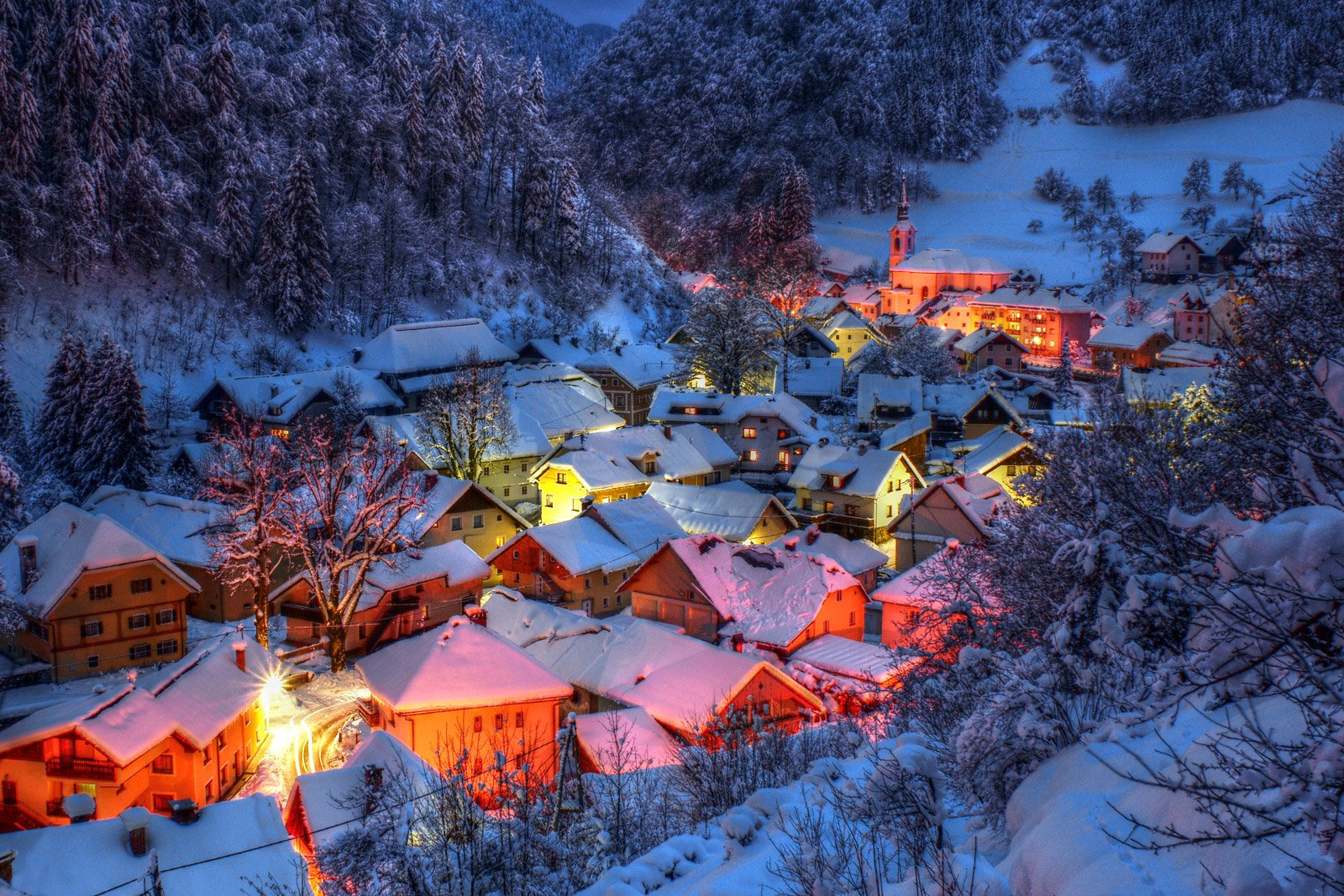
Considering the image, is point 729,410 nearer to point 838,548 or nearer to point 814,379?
point 814,379

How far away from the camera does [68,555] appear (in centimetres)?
2705

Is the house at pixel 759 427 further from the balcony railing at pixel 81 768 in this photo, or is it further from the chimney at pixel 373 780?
the chimney at pixel 373 780

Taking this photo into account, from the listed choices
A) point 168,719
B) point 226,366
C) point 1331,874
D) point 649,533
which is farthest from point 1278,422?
point 226,366

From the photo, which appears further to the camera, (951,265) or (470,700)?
(951,265)

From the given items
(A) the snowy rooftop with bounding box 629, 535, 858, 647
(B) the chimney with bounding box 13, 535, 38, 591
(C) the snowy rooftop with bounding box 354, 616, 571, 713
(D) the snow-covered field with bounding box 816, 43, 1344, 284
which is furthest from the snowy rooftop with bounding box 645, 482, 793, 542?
(D) the snow-covered field with bounding box 816, 43, 1344, 284

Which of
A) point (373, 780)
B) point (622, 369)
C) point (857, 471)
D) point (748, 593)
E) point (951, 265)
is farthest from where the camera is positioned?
point (951, 265)

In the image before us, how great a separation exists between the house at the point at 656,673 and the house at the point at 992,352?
5051cm

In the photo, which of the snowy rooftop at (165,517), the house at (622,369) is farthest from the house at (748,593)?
the house at (622,369)

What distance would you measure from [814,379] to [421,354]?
934 inches

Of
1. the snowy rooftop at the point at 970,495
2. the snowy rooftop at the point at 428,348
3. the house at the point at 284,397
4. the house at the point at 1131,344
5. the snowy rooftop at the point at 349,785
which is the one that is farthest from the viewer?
the house at the point at 1131,344

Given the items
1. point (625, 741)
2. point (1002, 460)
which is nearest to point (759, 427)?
point (1002, 460)

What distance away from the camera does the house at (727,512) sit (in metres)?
38.5

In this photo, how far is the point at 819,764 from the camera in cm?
997

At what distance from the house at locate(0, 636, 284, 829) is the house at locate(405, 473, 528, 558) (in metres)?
13.7
